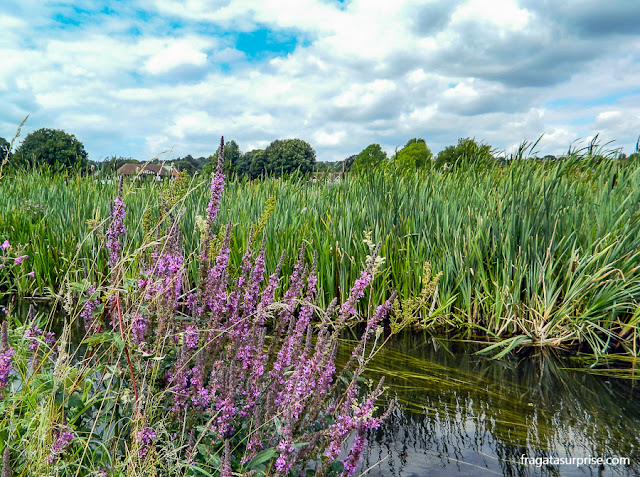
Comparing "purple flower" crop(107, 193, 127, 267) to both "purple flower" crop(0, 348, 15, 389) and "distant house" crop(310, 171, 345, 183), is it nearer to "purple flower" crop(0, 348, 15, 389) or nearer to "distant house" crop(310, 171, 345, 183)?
"purple flower" crop(0, 348, 15, 389)

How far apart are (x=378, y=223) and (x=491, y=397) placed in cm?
215

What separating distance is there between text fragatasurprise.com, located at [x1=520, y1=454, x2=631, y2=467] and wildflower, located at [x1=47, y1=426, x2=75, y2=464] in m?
2.24

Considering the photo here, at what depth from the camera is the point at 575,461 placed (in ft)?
7.52

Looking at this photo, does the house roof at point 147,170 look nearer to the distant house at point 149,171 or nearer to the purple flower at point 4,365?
the distant house at point 149,171

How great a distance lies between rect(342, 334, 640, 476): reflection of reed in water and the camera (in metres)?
2.26

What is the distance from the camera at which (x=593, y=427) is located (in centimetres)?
262

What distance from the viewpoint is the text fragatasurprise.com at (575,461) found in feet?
7.47

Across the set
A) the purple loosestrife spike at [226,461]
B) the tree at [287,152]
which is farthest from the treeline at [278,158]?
the purple loosestrife spike at [226,461]

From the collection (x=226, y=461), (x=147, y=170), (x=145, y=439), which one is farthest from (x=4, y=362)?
(x=147, y=170)

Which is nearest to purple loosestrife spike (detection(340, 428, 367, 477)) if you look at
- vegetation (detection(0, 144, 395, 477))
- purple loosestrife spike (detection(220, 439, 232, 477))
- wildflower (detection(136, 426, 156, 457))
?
vegetation (detection(0, 144, 395, 477))

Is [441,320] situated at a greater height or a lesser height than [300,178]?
lesser

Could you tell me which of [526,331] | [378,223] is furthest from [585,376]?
[378,223]

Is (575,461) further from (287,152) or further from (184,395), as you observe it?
(287,152)

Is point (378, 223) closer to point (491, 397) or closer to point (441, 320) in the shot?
point (441, 320)
